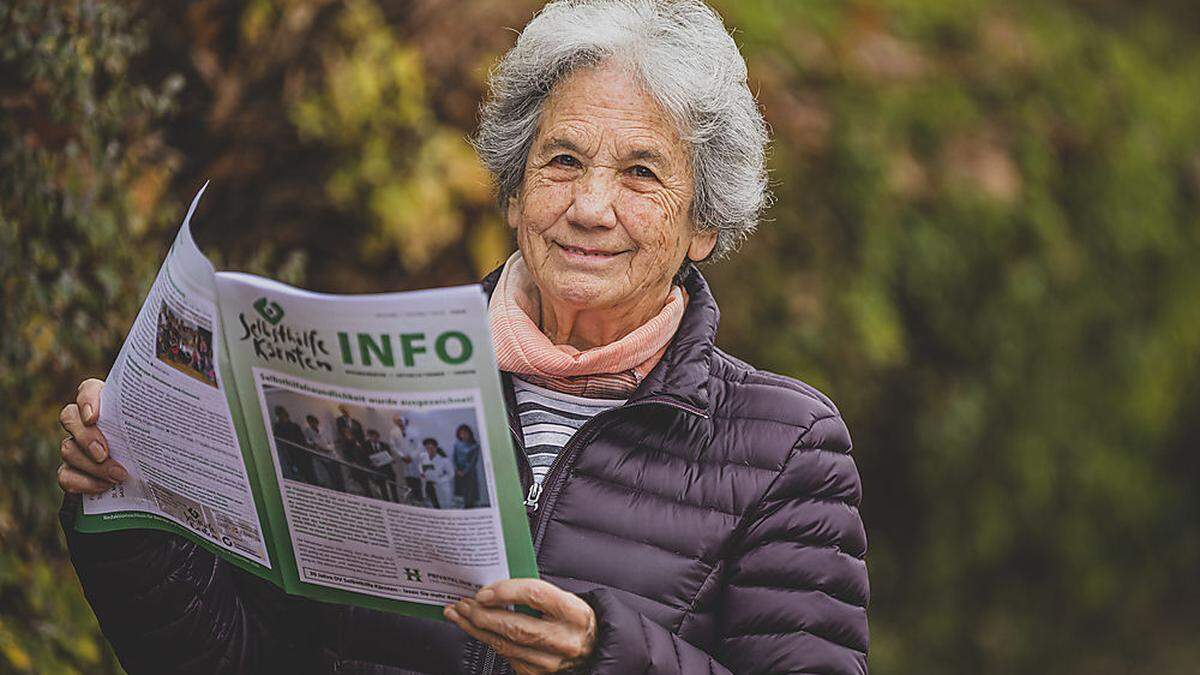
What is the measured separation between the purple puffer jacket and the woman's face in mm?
164

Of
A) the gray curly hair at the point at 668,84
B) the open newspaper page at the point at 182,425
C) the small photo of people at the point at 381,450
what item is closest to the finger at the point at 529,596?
the small photo of people at the point at 381,450

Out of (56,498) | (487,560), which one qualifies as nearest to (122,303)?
(56,498)

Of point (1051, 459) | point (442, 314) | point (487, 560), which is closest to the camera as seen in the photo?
point (442, 314)

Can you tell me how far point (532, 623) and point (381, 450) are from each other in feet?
0.90

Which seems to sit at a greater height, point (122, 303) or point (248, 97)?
point (248, 97)

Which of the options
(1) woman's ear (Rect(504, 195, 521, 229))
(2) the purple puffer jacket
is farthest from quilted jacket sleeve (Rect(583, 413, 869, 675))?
(1) woman's ear (Rect(504, 195, 521, 229))

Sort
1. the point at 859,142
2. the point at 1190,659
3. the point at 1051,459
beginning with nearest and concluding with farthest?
the point at 859,142 → the point at 1051,459 → the point at 1190,659

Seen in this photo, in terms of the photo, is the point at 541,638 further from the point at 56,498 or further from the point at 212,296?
the point at 56,498

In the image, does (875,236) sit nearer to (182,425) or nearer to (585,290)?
(585,290)

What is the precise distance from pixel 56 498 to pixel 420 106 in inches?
60.3

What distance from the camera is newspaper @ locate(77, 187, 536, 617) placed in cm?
162

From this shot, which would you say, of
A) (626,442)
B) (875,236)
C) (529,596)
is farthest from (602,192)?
(875,236)

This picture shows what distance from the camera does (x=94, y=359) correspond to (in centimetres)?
312

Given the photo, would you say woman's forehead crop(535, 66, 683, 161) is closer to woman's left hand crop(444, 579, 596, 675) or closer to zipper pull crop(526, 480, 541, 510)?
zipper pull crop(526, 480, 541, 510)
